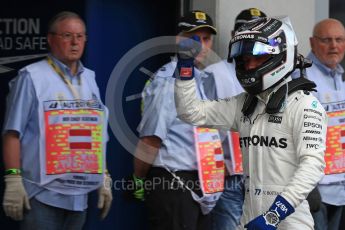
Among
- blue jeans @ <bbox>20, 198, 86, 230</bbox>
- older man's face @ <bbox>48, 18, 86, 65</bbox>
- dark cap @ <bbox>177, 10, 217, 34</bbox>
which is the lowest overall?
blue jeans @ <bbox>20, 198, 86, 230</bbox>

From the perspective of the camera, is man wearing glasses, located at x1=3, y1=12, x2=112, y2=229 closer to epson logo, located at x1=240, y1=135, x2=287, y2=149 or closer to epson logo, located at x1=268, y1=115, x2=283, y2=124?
epson logo, located at x1=240, y1=135, x2=287, y2=149

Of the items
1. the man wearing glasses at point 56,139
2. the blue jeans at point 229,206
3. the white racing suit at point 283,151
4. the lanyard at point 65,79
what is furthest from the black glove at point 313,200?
the lanyard at point 65,79

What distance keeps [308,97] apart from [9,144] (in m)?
2.01

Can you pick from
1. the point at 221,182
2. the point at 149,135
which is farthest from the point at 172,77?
the point at 221,182

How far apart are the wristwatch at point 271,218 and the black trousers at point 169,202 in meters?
1.72

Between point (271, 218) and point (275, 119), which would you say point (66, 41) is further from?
point (271, 218)

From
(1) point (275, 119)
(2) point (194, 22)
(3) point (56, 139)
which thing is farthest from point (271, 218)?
(2) point (194, 22)

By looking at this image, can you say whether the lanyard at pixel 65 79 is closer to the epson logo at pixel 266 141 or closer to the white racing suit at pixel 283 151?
the white racing suit at pixel 283 151

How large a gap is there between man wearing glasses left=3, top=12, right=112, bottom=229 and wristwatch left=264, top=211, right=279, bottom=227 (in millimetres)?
1848

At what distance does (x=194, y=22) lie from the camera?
21.8ft

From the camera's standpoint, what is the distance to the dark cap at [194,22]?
6.64 metres

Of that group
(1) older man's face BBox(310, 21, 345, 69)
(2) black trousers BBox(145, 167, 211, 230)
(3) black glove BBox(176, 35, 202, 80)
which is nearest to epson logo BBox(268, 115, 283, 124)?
(3) black glove BBox(176, 35, 202, 80)

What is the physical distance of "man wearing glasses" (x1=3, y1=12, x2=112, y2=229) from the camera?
19.9ft

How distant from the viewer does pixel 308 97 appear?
511cm
